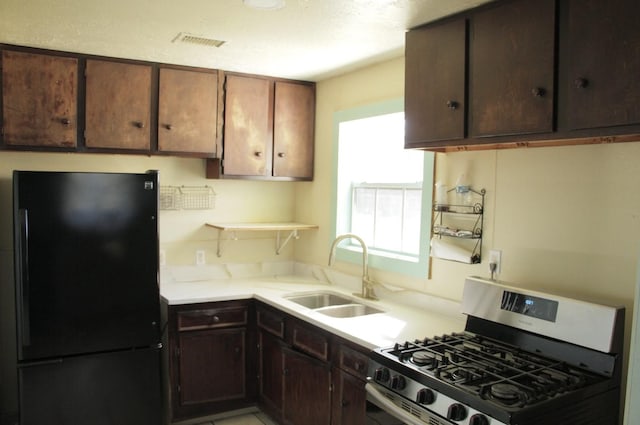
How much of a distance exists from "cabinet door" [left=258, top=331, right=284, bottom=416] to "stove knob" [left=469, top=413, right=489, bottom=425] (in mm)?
1605

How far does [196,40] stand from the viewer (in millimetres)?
2848

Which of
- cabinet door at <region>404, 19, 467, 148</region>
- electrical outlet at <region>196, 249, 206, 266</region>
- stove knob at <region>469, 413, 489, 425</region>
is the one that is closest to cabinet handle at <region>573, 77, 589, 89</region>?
cabinet door at <region>404, 19, 467, 148</region>

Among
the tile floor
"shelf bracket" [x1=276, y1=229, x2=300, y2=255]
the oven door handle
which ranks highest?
"shelf bracket" [x1=276, y1=229, x2=300, y2=255]

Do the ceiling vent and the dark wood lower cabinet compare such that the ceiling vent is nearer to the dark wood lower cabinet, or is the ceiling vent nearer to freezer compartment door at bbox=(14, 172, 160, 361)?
freezer compartment door at bbox=(14, 172, 160, 361)

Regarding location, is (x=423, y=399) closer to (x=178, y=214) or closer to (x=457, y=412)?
(x=457, y=412)

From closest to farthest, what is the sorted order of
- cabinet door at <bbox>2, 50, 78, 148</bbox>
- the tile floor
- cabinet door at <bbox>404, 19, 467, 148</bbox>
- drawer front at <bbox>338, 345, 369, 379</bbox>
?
cabinet door at <bbox>404, 19, 467, 148</bbox> < drawer front at <bbox>338, 345, 369, 379</bbox> < cabinet door at <bbox>2, 50, 78, 148</bbox> < the tile floor

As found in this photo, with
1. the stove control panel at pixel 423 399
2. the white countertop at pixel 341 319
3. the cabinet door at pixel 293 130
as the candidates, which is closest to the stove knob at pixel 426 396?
the stove control panel at pixel 423 399

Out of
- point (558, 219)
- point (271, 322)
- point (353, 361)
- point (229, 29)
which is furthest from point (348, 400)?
point (229, 29)

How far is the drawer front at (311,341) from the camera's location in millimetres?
2693

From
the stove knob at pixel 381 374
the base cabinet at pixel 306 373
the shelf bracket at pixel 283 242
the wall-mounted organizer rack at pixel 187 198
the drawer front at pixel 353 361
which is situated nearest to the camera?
the stove knob at pixel 381 374

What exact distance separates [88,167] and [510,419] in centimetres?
295

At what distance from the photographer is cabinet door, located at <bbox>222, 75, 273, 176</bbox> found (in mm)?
3600

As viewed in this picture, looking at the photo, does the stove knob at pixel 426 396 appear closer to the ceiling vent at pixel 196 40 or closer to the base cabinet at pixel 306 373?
the base cabinet at pixel 306 373

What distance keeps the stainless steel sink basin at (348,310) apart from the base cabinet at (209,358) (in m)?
0.58
